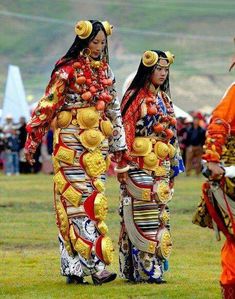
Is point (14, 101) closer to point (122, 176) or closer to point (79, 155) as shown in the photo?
point (122, 176)

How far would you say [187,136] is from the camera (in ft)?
128

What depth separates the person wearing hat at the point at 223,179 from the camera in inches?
400

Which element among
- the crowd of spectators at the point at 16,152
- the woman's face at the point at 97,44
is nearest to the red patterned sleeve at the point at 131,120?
the woman's face at the point at 97,44

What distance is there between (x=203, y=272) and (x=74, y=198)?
1822 millimetres

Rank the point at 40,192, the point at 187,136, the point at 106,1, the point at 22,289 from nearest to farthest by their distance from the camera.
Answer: the point at 22,289 < the point at 40,192 < the point at 187,136 < the point at 106,1

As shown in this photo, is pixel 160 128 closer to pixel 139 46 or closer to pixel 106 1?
pixel 139 46

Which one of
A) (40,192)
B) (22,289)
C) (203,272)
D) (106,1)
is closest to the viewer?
(22,289)

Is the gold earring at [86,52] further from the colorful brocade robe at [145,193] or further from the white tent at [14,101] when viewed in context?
the white tent at [14,101]

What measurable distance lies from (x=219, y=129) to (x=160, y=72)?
2.95 meters

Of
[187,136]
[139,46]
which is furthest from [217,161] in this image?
[139,46]

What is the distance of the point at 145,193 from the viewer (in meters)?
13.0

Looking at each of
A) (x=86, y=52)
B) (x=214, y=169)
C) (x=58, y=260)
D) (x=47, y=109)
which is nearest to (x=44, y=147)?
(x=58, y=260)

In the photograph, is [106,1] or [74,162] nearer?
[74,162]

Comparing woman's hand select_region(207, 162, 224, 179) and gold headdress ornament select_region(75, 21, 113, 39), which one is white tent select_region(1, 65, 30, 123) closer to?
gold headdress ornament select_region(75, 21, 113, 39)
